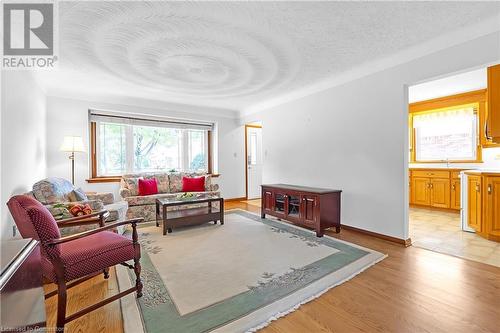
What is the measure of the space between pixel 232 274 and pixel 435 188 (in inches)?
193

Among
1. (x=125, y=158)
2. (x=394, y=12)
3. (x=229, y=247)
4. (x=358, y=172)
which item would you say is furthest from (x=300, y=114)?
(x=125, y=158)

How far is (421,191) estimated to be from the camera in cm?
514

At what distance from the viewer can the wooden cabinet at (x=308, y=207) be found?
3359 millimetres

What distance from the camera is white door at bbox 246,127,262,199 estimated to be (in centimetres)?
674

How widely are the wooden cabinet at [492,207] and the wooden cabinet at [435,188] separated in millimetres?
1757

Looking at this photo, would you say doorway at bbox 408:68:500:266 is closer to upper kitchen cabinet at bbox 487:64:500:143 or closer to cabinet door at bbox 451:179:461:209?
cabinet door at bbox 451:179:461:209

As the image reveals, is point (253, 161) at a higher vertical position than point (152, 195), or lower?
higher

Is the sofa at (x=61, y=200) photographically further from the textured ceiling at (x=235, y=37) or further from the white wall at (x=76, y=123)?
the textured ceiling at (x=235, y=37)

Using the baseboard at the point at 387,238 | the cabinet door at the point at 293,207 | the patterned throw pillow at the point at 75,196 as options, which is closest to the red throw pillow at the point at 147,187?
the patterned throw pillow at the point at 75,196

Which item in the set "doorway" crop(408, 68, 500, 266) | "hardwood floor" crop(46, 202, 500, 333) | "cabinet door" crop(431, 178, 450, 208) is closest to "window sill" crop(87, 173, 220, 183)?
"hardwood floor" crop(46, 202, 500, 333)

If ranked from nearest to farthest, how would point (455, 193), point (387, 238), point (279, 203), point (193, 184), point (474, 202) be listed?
point (387, 238) → point (474, 202) → point (279, 203) → point (455, 193) → point (193, 184)

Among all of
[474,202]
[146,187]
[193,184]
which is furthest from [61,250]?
[474,202]

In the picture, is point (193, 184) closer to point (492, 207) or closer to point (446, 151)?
point (492, 207)

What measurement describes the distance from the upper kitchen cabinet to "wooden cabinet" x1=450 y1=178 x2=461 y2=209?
7.37 feet
